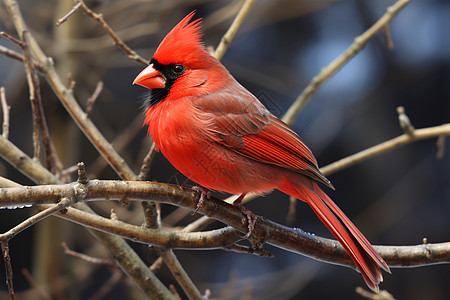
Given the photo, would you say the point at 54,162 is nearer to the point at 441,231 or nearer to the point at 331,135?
the point at 331,135

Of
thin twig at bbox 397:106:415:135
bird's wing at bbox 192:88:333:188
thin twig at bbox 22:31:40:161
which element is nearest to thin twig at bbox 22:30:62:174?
thin twig at bbox 22:31:40:161

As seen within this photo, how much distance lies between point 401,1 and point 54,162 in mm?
1119

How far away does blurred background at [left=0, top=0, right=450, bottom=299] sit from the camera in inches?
94.2

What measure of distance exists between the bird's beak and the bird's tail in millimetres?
433

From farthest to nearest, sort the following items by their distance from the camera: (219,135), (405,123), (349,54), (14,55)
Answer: (349,54), (405,123), (14,55), (219,135)

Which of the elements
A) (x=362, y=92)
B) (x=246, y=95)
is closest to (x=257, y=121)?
(x=246, y=95)

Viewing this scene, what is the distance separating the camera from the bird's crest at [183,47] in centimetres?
132

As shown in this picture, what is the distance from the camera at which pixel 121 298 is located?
252 cm

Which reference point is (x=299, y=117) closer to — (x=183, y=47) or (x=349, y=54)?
(x=349, y=54)

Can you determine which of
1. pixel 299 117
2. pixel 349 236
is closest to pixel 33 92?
pixel 349 236

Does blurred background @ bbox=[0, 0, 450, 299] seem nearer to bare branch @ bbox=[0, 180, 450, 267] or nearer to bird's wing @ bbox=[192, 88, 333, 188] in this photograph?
bird's wing @ bbox=[192, 88, 333, 188]

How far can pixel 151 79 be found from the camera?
135cm

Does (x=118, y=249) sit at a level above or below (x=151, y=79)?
below

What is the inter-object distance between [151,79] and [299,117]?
4.21 feet
